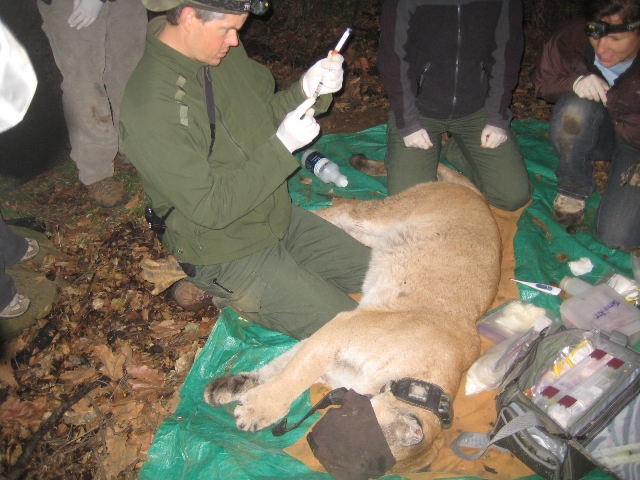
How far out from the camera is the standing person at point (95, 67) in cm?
414

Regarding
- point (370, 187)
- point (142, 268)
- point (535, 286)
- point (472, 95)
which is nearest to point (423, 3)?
point (472, 95)

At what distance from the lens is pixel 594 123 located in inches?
171

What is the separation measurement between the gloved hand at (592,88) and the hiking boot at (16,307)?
226 inches

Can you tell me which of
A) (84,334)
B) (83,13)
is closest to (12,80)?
(84,334)

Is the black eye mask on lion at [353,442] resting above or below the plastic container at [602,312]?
above

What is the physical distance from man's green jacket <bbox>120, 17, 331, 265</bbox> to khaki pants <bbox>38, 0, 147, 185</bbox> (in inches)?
80.9

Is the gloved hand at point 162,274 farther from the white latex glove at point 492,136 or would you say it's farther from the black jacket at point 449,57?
the white latex glove at point 492,136

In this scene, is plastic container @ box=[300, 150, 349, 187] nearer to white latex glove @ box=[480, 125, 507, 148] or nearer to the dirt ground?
the dirt ground

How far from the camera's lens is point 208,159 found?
9.43ft

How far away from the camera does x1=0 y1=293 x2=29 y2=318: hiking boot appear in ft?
12.4

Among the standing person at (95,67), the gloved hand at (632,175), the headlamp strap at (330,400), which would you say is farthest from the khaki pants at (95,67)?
the gloved hand at (632,175)

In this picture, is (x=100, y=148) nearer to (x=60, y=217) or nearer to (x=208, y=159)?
(x=60, y=217)

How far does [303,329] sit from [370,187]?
233cm

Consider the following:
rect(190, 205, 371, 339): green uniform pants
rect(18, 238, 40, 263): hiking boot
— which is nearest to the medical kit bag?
rect(190, 205, 371, 339): green uniform pants
